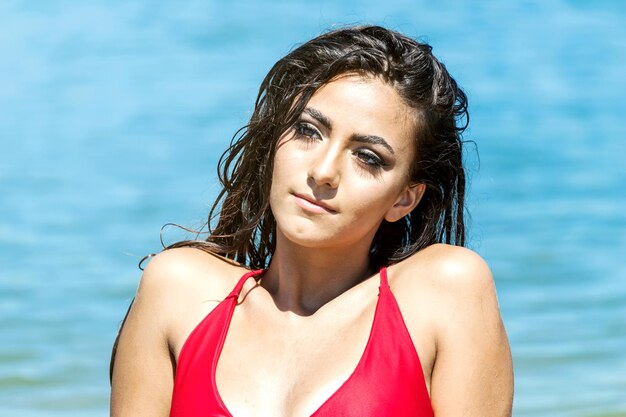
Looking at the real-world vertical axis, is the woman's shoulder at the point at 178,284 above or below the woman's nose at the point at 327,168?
below

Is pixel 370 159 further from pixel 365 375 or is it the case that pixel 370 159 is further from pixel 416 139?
pixel 365 375

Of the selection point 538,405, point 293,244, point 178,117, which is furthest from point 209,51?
point 293,244

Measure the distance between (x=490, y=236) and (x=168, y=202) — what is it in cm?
234

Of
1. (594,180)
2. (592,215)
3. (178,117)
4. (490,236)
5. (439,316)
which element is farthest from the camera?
(178,117)

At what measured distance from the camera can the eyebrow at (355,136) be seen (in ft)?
9.86

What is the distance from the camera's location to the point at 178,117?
A: 1055cm

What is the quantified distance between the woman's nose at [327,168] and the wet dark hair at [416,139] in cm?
16

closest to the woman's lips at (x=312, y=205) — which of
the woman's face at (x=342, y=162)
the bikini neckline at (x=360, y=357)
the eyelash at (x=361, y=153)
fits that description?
the woman's face at (x=342, y=162)

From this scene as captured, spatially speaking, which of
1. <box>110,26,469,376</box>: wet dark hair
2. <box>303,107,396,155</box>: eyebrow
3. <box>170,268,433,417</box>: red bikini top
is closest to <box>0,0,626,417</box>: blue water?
<box>110,26,469,376</box>: wet dark hair

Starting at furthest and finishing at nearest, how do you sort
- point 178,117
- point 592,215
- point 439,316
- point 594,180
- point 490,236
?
1. point 178,117
2. point 594,180
3. point 592,215
4. point 490,236
5. point 439,316

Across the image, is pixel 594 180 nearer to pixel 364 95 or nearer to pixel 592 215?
pixel 592 215

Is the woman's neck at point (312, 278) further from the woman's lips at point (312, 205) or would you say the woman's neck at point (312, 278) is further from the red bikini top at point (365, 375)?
the woman's lips at point (312, 205)

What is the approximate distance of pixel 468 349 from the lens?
2943 mm

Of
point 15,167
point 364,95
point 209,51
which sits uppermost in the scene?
point 364,95
